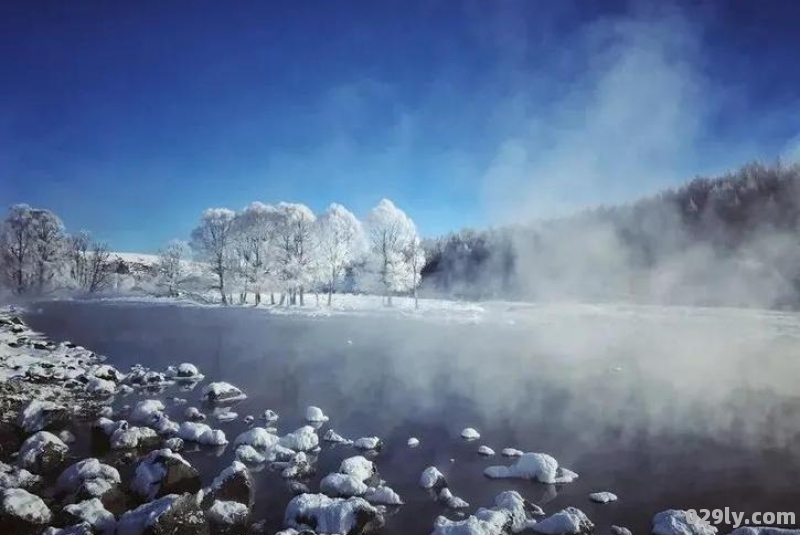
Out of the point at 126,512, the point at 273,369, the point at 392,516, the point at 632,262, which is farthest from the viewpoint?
the point at 632,262

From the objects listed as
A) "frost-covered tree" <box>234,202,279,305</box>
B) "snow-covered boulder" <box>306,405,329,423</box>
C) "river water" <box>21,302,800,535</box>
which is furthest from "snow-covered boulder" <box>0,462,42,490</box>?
"frost-covered tree" <box>234,202,279,305</box>

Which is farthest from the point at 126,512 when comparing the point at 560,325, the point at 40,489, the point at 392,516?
the point at 560,325

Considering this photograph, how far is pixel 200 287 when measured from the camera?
163 ft

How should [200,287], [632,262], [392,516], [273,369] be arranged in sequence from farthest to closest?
[200,287] → [632,262] → [273,369] → [392,516]

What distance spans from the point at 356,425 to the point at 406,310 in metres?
28.4

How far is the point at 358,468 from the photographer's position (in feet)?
24.1

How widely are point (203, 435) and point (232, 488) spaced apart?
8.81 feet

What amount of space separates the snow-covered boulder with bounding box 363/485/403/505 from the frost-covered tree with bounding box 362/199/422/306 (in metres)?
34.1

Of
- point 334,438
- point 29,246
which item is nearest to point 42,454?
point 334,438

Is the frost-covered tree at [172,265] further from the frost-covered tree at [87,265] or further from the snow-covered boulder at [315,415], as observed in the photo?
the snow-covered boulder at [315,415]

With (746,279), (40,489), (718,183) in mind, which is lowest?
(40,489)

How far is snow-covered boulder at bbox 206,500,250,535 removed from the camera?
19.4ft

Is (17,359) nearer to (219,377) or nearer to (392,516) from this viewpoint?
(219,377)

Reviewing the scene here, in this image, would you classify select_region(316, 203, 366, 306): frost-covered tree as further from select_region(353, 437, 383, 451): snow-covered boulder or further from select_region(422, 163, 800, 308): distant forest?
select_region(353, 437, 383, 451): snow-covered boulder
